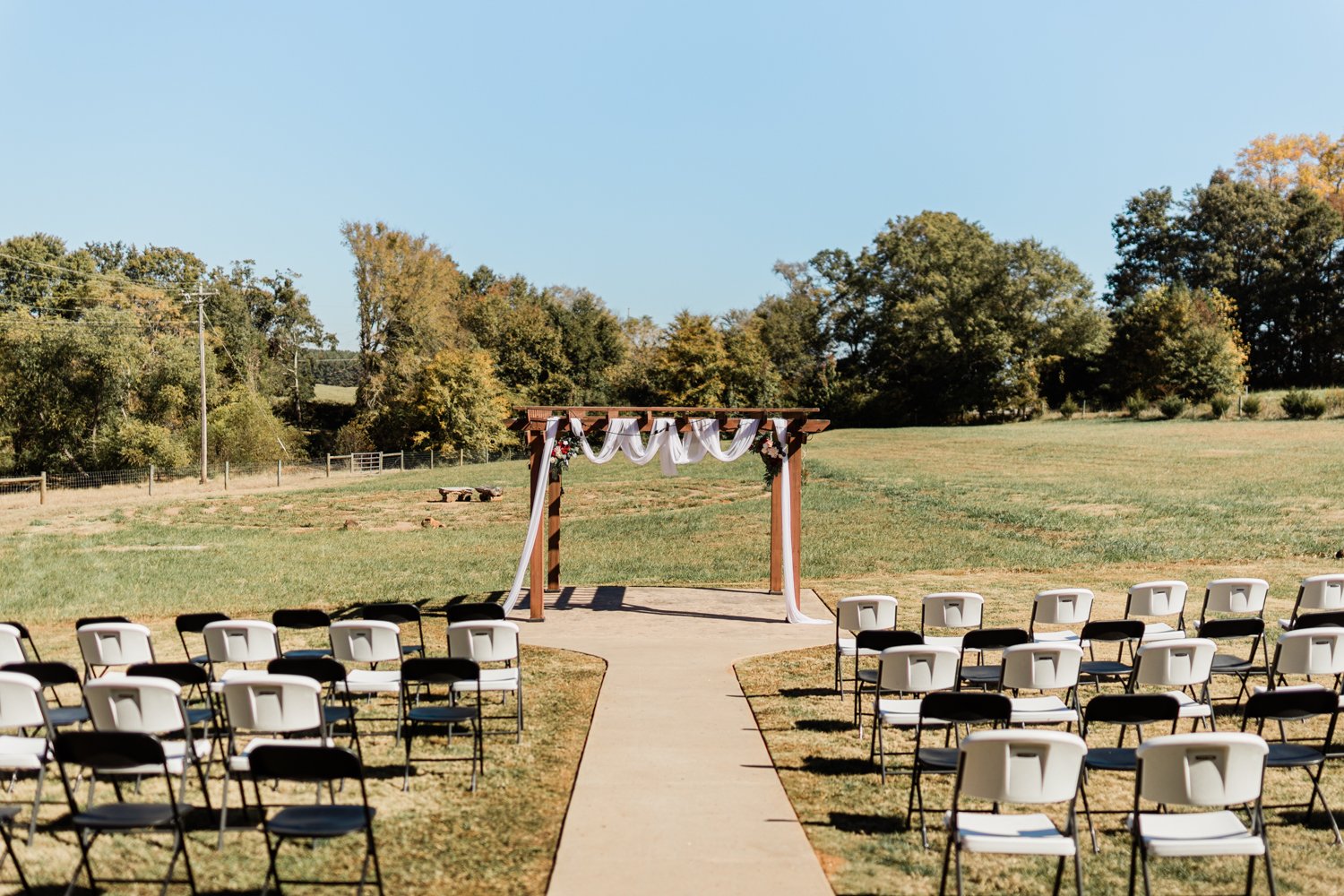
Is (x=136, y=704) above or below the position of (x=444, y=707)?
above

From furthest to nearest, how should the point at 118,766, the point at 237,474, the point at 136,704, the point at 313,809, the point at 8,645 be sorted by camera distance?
1. the point at 237,474
2. the point at 8,645
3. the point at 136,704
4. the point at 313,809
5. the point at 118,766

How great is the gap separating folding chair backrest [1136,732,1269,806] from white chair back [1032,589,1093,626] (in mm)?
5184

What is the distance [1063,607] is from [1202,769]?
5.37 metres

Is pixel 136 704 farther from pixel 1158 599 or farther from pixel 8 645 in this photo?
pixel 1158 599

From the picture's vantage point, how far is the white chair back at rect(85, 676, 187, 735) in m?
6.14

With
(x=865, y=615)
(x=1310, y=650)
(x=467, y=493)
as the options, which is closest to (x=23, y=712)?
(x=865, y=615)

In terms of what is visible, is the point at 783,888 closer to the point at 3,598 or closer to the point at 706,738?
the point at 706,738

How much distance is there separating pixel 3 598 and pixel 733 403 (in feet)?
131

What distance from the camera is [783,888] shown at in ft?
18.2

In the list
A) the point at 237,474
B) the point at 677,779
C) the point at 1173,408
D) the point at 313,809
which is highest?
the point at 1173,408

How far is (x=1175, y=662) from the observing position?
729 cm

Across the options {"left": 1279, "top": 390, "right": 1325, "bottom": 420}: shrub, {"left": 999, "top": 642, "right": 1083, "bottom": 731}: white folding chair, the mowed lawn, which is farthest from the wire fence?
{"left": 999, "top": 642, "right": 1083, "bottom": 731}: white folding chair

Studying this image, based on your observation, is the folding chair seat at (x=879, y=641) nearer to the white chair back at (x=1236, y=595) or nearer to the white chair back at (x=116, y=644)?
the white chair back at (x=1236, y=595)

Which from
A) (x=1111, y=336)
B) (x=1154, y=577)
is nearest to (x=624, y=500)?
(x=1154, y=577)
